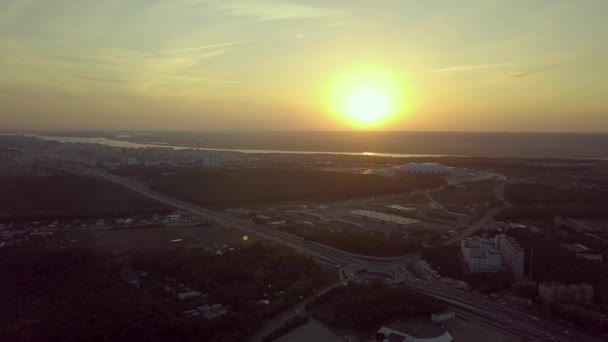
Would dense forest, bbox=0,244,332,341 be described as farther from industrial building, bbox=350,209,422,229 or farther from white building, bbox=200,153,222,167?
white building, bbox=200,153,222,167

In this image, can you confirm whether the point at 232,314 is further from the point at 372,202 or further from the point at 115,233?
the point at 372,202

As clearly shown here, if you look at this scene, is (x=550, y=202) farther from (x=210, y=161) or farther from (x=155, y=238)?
(x=210, y=161)

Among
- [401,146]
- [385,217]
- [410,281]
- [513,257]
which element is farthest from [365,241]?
[401,146]

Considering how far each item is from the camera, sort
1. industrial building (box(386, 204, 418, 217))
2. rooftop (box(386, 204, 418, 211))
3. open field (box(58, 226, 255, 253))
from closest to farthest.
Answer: open field (box(58, 226, 255, 253)) < industrial building (box(386, 204, 418, 217)) < rooftop (box(386, 204, 418, 211))

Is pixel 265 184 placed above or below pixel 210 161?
below

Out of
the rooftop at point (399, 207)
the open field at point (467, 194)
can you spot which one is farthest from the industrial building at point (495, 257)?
the open field at point (467, 194)

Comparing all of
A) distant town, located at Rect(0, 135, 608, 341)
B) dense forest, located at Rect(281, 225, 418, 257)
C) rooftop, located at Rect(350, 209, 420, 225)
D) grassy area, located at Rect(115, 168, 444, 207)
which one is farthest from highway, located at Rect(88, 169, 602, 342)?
rooftop, located at Rect(350, 209, 420, 225)
